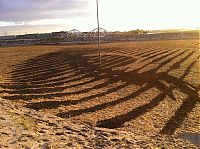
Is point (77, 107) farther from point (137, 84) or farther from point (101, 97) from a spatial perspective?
point (137, 84)

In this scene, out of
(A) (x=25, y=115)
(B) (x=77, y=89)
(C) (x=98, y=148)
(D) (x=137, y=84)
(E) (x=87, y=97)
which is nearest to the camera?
(C) (x=98, y=148)

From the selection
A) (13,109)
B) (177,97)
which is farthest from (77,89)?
(13,109)

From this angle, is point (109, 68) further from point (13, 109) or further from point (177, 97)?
point (13, 109)

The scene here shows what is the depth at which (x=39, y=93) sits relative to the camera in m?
15.7

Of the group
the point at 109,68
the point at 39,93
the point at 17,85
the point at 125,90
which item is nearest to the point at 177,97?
the point at 125,90

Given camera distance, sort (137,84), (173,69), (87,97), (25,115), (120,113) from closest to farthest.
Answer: (25,115), (120,113), (87,97), (137,84), (173,69)

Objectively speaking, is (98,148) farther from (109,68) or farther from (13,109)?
(109,68)

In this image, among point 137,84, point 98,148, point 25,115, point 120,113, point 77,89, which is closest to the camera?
point 98,148

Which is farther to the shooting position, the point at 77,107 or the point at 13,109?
the point at 77,107

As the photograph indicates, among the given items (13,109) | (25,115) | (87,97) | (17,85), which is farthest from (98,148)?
(17,85)

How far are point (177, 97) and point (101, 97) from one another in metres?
3.21

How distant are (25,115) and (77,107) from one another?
3.01 m

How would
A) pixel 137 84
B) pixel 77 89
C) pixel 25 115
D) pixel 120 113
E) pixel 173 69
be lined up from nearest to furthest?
pixel 25 115 < pixel 120 113 < pixel 77 89 < pixel 137 84 < pixel 173 69

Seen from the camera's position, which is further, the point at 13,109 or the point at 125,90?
the point at 125,90
